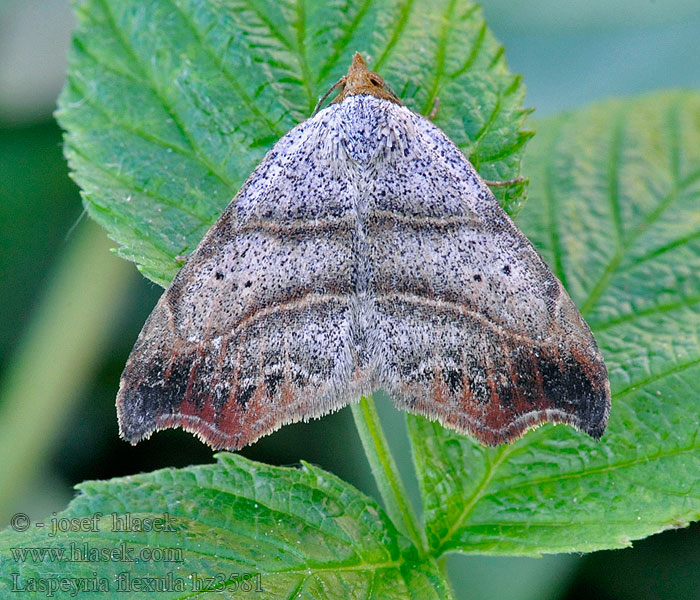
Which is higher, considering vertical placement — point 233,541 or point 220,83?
point 220,83

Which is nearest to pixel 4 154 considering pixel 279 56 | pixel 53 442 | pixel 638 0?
pixel 53 442

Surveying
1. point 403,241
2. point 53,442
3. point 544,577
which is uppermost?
point 403,241

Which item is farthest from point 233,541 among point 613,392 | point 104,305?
point 104,305

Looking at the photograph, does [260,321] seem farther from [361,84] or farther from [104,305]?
[104,305]

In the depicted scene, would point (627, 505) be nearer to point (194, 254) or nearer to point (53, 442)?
point (194, 254)

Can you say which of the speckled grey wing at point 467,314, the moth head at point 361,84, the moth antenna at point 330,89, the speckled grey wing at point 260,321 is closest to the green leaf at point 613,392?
the speckled grey wing at point 467,314
